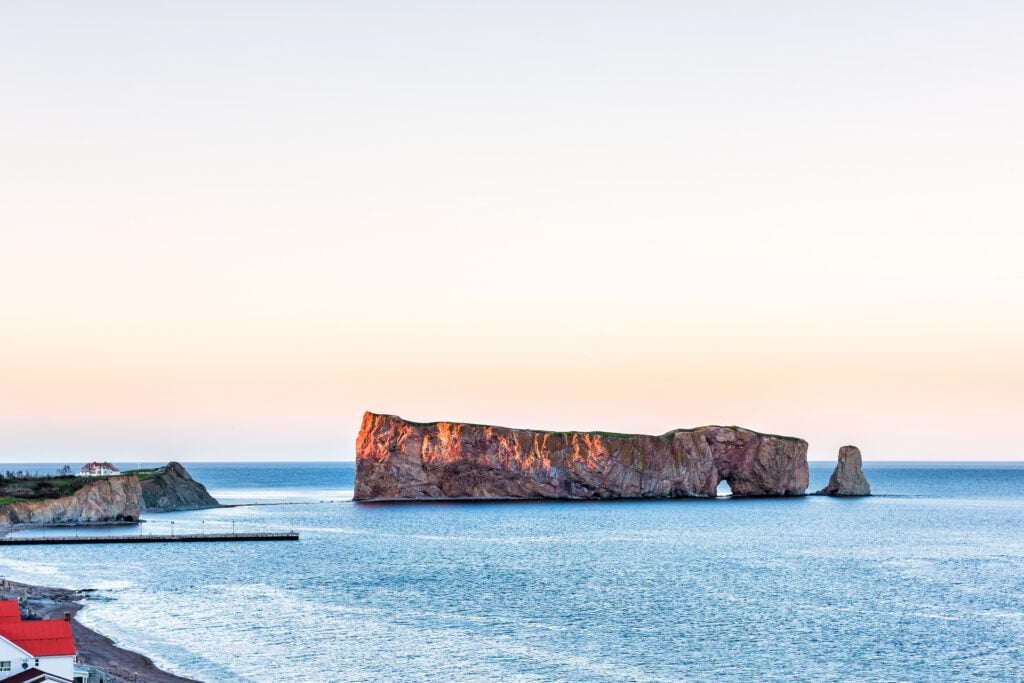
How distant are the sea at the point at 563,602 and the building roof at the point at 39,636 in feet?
41.0

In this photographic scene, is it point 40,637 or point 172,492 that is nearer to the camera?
point 40,637

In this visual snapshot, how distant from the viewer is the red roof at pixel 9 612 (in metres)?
44.9

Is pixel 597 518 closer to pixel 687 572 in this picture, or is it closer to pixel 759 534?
pixel 759 534

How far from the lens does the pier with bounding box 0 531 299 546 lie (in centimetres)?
12331

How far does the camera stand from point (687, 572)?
97.1 meters

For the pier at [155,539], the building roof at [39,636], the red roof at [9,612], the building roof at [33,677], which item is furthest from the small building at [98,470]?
the building roof at [33,677]

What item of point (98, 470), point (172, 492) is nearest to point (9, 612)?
point (172, 492)

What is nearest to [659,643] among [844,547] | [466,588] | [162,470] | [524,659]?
[524,659]

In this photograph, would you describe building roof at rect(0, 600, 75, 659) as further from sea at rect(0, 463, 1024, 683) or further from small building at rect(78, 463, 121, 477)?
small building at rect(78, 463, 121, 477)

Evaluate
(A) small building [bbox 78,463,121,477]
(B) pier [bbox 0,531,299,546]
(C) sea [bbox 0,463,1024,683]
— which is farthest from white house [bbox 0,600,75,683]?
(A) small building [bbox 78,463,121,477]

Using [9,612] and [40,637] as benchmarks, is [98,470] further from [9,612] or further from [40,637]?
[40,637]

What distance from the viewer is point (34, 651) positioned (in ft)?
143

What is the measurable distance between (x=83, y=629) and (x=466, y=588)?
32046mm

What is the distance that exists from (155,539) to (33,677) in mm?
→ 87818
